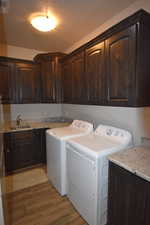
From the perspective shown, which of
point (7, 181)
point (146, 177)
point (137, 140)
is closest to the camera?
point (146, 177)

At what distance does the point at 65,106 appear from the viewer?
3432 millimetres

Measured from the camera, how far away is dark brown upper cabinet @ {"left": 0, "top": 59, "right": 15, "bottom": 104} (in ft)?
8.71

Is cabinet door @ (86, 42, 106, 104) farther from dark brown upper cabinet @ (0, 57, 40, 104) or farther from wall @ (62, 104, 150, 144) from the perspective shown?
dark brown upper cabinet @ (0, 57, 40, 104)

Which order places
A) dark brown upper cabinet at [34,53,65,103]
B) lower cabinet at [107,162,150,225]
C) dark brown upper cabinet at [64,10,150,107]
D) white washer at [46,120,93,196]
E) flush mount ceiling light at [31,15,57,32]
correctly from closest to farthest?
lower cabinet at [107,162,150,225] < dark brown upper cabinet at [64,10,150,107] < flush mount ceiling light at [31,15,57,32] < white washer at [46,120,93,196] < dark brown upper cabinet at [34,53,65,103]

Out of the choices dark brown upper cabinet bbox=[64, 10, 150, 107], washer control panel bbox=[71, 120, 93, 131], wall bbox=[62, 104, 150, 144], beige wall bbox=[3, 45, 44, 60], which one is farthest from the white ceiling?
washer control panel bbox=[71, 120, 93, 131]

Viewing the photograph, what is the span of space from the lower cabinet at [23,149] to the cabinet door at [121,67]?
Answer: 5.97ft

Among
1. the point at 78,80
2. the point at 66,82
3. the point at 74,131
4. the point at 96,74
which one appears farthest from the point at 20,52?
the point at 74,131

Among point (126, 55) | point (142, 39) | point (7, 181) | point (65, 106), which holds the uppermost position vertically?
point (142, 39)

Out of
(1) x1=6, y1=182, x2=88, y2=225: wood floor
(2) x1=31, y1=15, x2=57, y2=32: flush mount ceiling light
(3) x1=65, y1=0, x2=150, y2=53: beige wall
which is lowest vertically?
(1) x1=6, y1=182, x2=88, y2=225: wood floor

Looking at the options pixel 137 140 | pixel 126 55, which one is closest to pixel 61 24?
pixel 126 55

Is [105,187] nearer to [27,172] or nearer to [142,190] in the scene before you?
[142,190]

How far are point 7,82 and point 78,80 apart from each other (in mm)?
1569

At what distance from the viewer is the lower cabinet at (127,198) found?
1012 mm

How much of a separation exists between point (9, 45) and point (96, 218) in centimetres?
347
